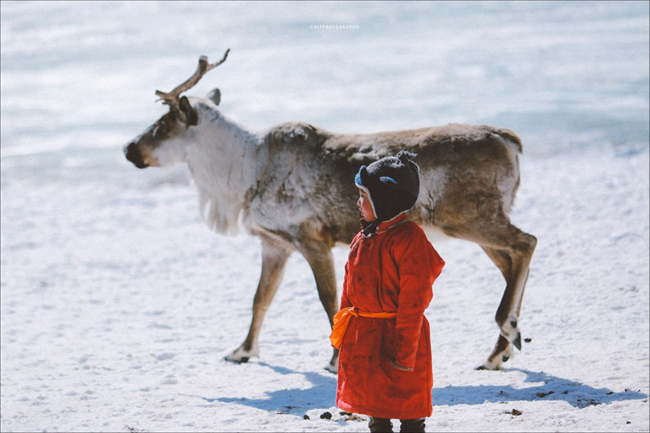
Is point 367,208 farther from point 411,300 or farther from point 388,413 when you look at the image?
point 388,413

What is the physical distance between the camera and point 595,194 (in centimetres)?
938

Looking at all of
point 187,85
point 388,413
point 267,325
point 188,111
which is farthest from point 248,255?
point 388,413

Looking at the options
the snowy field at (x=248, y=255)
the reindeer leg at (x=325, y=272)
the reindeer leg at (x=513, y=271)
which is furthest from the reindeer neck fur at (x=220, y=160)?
the reindeer leg at (x=513, y=271)

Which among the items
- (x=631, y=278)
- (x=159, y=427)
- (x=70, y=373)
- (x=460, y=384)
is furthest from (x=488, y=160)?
(x=70, y=373)

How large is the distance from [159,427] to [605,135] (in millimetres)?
11714

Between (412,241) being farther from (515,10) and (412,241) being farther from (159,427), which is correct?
(515,10)

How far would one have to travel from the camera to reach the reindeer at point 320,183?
518 centimetres

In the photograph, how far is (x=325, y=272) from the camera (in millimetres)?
5590

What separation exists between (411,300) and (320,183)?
2.72 metres

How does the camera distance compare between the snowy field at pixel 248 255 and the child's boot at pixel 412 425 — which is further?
the snowy field at pixel 248 255

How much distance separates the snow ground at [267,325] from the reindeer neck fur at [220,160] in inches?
45.4

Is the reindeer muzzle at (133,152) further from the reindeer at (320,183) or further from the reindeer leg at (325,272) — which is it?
the reindeer leg at (325,272)

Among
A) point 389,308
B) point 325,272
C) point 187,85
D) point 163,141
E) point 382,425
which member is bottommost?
point 382,425

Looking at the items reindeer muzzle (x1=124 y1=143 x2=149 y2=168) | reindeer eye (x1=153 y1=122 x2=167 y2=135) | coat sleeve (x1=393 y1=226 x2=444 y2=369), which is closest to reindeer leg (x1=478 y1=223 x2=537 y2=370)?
coat sleeve (x1=393 y1=226 x2=444 y2=369)
